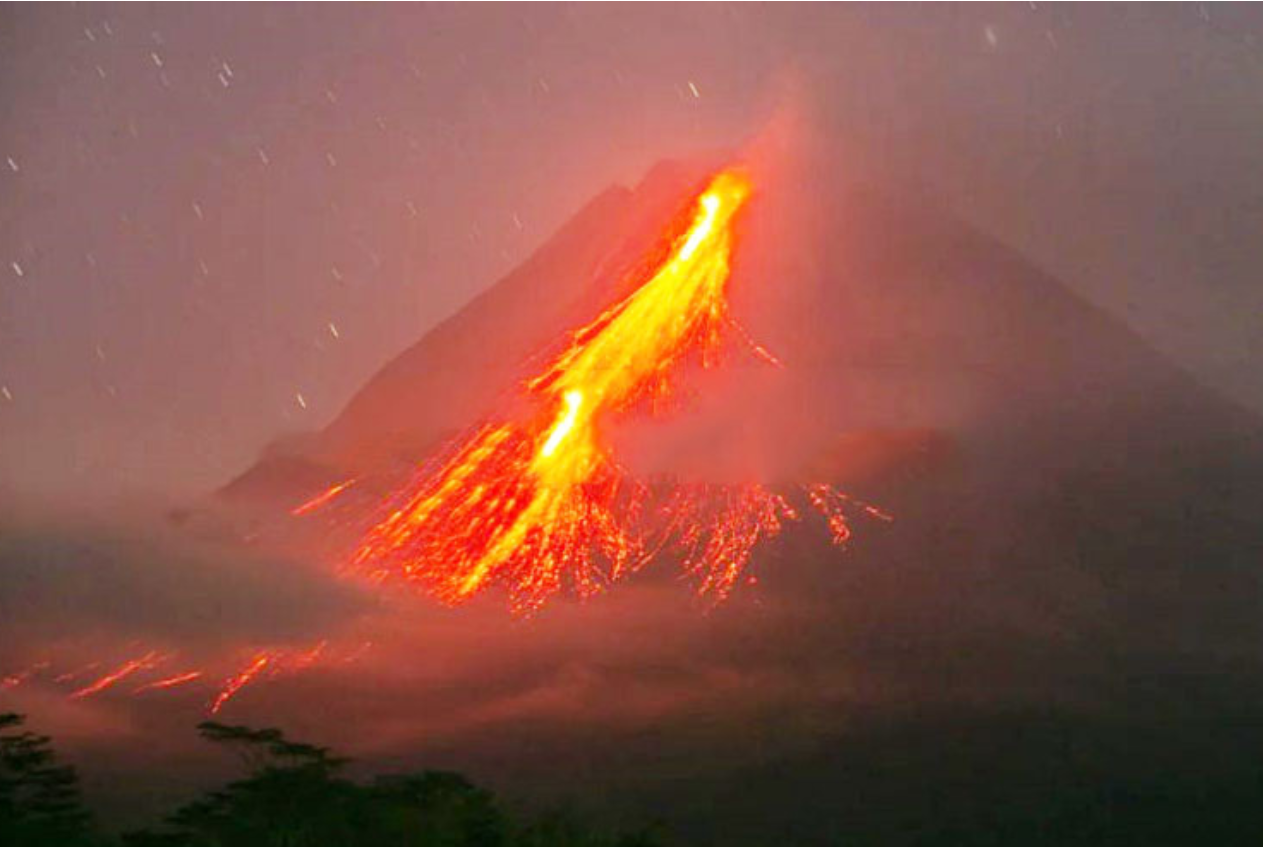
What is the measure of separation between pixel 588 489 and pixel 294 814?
2258 inches

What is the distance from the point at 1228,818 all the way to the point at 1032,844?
12364 millimetres

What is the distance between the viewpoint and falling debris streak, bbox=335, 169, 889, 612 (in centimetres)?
10169

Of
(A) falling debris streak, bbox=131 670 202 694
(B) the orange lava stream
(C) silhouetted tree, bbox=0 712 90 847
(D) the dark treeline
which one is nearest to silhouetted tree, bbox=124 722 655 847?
(D) the dark treeline

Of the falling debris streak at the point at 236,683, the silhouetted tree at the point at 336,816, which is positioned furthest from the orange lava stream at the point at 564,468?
the silhouetted tree at the point at 336,816

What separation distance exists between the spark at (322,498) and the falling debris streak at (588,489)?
9.04 metres

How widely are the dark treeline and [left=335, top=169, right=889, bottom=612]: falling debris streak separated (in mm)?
45390

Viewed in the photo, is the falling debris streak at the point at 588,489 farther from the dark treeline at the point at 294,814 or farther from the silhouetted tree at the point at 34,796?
the silhouetted tree at the point at 34,796

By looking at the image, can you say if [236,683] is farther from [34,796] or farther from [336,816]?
[336,816]

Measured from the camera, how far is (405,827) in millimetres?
44406

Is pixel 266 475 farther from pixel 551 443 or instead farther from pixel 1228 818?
pixel 1228 818

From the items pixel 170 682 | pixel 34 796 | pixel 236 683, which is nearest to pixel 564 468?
pixel 236 683

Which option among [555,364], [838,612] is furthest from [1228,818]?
[555,364]

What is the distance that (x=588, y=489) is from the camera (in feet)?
347

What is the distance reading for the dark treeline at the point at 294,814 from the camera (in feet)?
145
